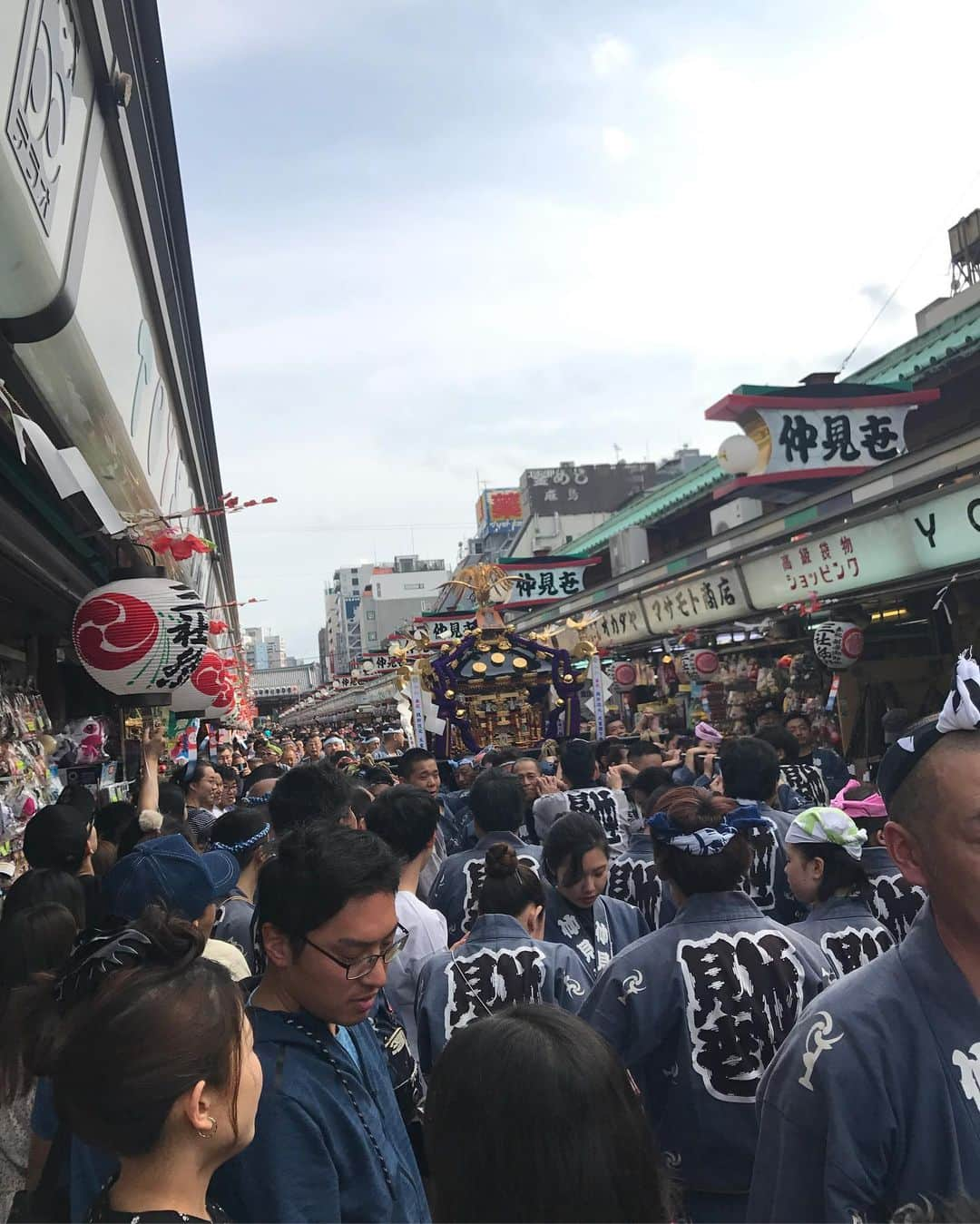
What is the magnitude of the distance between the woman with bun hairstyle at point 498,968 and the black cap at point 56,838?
2142 millimetres

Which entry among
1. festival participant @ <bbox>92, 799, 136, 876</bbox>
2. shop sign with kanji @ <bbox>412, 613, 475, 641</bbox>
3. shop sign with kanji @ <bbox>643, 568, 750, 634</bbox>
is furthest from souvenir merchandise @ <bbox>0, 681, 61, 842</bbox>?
shop sign with kanji @ <bbox>412, 613, 475, 641</bbox>

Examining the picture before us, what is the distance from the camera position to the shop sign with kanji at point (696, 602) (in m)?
12.2

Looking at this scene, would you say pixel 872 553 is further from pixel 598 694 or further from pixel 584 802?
pixel 584 802

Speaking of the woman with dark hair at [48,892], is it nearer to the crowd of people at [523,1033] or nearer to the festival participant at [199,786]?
the crowd of people at [523,1033]

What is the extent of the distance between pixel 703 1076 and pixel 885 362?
11.1 metres

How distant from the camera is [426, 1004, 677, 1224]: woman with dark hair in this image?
1427 millimetres

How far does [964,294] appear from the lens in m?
12.0

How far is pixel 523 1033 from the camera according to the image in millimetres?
1561

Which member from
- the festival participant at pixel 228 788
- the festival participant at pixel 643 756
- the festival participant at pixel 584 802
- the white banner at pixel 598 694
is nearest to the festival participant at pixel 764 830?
the festival participant at pixel 584 802

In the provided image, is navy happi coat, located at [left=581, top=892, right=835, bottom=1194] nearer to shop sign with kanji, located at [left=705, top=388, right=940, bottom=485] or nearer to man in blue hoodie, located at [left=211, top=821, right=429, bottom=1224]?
man in blue hoodie, located at [left=211, top=821, right=429, bottom=1224]

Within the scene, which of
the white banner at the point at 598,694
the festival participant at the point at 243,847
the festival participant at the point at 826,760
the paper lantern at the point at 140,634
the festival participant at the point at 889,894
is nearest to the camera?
the festival participant at the point at 889,894

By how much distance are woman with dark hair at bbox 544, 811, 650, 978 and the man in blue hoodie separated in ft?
5.59

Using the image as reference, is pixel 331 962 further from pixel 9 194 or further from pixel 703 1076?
pixel 9 194

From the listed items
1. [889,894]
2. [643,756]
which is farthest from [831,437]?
[889,894]
